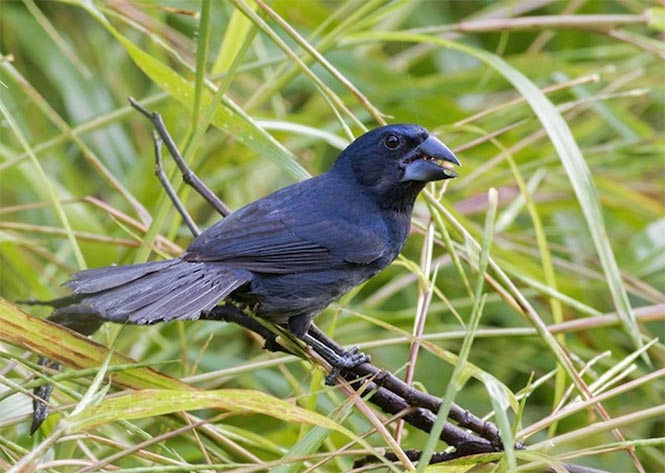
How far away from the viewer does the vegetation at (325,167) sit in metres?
2.12

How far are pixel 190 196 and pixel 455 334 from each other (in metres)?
1.70

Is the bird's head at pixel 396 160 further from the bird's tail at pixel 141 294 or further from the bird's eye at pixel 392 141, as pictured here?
the bird's tail at pixel 141 294

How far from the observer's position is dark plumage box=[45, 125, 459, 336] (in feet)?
7.16

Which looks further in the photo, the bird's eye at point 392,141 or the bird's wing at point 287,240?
the bird's eye at point 392,141

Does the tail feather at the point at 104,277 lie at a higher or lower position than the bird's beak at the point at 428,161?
lower

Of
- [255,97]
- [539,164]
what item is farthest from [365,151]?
[539,164]

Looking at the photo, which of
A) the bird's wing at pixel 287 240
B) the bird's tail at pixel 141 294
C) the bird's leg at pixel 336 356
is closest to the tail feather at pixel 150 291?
the bird's tail at pixel 141 294

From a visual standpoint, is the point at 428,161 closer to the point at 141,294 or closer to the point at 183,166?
the point at 183,166

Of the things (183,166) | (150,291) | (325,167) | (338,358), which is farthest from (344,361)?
(325,167)

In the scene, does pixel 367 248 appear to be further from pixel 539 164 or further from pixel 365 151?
pixel 539 164

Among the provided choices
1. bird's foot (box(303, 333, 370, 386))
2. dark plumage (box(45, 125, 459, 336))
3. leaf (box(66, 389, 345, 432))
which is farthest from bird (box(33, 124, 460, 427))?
leaf (box(66, 389, 345, 432))

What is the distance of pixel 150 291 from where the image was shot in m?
2.03

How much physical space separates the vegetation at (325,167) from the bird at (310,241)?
86 mm

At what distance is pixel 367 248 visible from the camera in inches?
96.0
